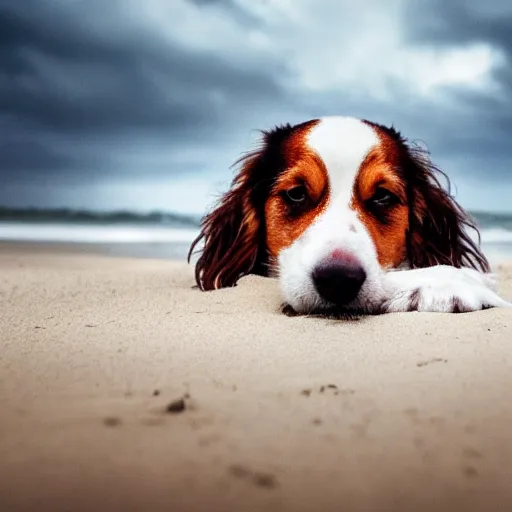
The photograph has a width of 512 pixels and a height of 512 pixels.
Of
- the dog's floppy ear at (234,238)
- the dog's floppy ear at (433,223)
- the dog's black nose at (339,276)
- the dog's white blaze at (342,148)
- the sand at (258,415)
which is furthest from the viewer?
the dog's floppy ear at (234,238)

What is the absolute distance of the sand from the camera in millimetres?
1103

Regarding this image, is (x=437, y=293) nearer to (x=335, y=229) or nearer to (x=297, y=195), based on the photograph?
(x=335, y=229)

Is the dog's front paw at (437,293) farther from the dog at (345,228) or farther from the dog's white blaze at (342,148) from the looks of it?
the dog's white blaze at (342,148)

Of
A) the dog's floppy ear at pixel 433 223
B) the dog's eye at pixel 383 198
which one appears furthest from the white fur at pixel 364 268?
the dog's floppy ear at pixel 433 223

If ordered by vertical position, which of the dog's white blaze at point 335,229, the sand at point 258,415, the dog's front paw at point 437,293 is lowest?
Result: the sand at point 258,415

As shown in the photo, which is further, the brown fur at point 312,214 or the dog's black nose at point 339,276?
the brown fur at point 312,214

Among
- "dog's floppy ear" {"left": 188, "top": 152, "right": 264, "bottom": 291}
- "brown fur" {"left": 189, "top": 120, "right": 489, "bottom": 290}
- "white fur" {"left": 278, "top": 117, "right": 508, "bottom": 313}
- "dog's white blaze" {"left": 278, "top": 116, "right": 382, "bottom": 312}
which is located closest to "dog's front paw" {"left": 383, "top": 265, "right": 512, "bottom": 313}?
"white fur" {"left": 278, "top": 117, "right": 508, "bottom": 313}

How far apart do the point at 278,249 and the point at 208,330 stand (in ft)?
3.80

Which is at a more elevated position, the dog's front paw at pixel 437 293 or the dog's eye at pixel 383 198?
the dog's eye at pixel 383 198

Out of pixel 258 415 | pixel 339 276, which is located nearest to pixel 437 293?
pixel 339 276

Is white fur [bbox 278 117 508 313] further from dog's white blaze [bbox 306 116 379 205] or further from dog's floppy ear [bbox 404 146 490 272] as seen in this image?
dog's floppy ear [bbox 404 146 490 272]

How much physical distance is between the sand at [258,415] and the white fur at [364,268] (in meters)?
0.21

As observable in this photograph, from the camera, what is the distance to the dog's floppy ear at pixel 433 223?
3617 mm

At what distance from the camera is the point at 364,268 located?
2775mm
